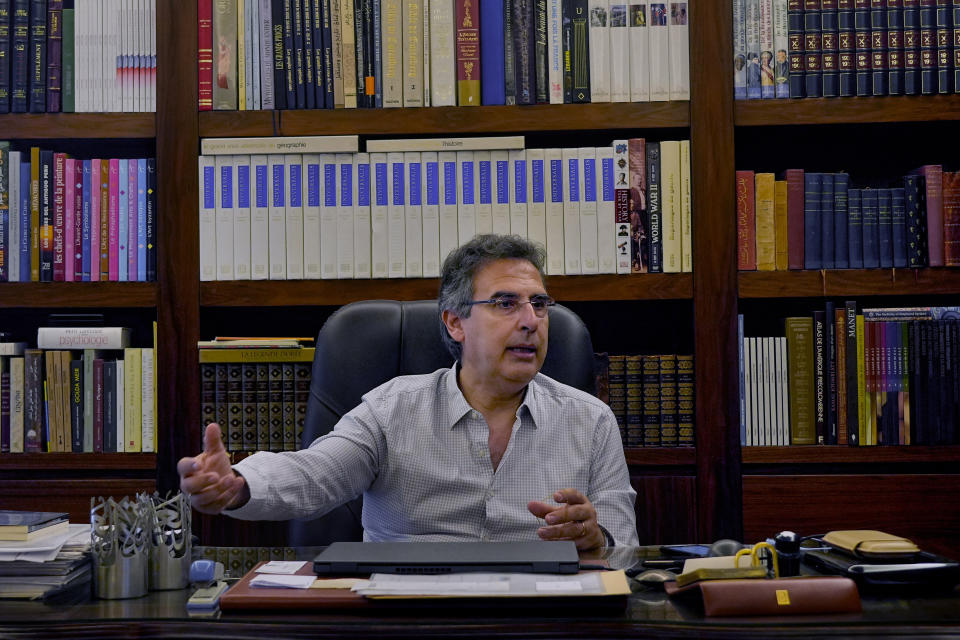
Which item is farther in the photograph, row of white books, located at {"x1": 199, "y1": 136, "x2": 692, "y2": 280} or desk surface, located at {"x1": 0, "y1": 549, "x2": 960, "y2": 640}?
row of white books, located at {"x1": 199, "y1": 136, "x2": 692, "y2": 280}

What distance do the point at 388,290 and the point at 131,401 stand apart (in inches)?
27.4

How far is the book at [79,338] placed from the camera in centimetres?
224

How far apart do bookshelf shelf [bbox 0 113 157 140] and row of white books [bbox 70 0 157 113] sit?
0.08ft

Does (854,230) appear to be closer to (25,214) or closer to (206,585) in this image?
(206,585)

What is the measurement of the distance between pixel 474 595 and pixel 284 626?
20 cm

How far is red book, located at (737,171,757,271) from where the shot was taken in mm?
2223

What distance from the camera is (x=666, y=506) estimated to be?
2207mm

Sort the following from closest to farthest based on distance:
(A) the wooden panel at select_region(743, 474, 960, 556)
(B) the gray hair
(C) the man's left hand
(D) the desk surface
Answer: (D) the desk surface < (C) the man's left hand < (B) the gray hair < (A) the wooden panel at select_region(743, 474, 960, 556)

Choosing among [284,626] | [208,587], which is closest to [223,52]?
[208,587]

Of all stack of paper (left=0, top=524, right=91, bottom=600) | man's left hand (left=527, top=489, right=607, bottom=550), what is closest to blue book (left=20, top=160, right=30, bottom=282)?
stack of paper (left=0, top=524, right=91, bottom=600)

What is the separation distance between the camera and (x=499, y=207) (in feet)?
7.38

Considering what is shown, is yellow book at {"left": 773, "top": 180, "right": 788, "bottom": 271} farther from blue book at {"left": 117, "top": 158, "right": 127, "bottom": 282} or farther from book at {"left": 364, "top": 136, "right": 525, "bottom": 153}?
blue book at {"left": 117, "top": 158, "right": 127, "bottom": 282}

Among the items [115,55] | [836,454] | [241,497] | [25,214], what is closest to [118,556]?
[241,497]

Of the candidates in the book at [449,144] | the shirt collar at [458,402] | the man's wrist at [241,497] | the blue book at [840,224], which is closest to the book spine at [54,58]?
the book at [449,144]
